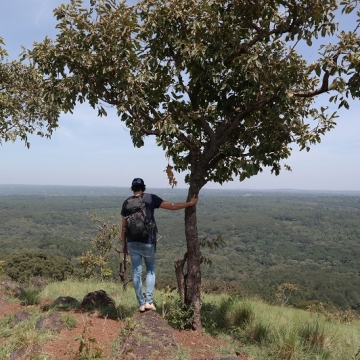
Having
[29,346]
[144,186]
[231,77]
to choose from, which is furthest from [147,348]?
[231,77]

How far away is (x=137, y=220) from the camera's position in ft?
17.1

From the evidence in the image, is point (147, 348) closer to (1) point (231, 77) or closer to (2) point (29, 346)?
(2) point (29, 346)

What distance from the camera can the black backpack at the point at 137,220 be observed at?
5211 mm

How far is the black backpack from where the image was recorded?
205 inches

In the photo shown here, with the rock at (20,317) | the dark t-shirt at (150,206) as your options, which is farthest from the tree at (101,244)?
the dark t-shirt at (150,206)

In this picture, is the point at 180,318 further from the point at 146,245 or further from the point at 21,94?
the point at 21,94

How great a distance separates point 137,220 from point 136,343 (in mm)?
1722

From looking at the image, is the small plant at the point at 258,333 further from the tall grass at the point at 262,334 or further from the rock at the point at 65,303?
the rock at the point at 65,303

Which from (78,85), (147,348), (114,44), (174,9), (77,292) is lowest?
(77,292)

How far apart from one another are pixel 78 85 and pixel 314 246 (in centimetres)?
18562

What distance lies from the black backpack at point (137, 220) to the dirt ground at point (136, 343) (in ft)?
4.03

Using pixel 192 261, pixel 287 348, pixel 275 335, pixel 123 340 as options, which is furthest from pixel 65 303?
pixel 287 348

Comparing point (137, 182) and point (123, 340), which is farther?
point (137, 182)

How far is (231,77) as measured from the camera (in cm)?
502
